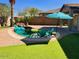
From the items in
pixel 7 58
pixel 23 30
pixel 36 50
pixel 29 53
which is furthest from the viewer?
pixel 23 30

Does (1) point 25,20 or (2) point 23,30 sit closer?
(2) point 23,30

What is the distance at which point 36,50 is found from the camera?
14523 millimetres

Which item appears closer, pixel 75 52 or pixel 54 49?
pixel 75 52

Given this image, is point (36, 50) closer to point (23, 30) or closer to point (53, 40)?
point (53, 40)

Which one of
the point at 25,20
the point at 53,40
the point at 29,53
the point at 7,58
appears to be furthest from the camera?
the point at 25,20

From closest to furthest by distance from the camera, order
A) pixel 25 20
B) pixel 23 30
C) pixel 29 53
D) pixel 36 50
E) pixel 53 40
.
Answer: pixel 29 53 < pixel 36 50 < pixel 53 40 < pixel 23 30 < pixel 25 20

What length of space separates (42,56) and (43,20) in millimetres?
34239

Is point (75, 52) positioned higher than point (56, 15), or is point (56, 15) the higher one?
point (56, 15)

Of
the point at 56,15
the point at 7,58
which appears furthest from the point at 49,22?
the point at 7,58

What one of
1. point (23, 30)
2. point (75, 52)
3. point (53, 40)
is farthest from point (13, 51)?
point (23, 30)

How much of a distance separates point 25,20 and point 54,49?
3045cm

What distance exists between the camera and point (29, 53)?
44.7 ft

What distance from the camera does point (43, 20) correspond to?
1845 inches

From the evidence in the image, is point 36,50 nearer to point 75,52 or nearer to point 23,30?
point 75,52
